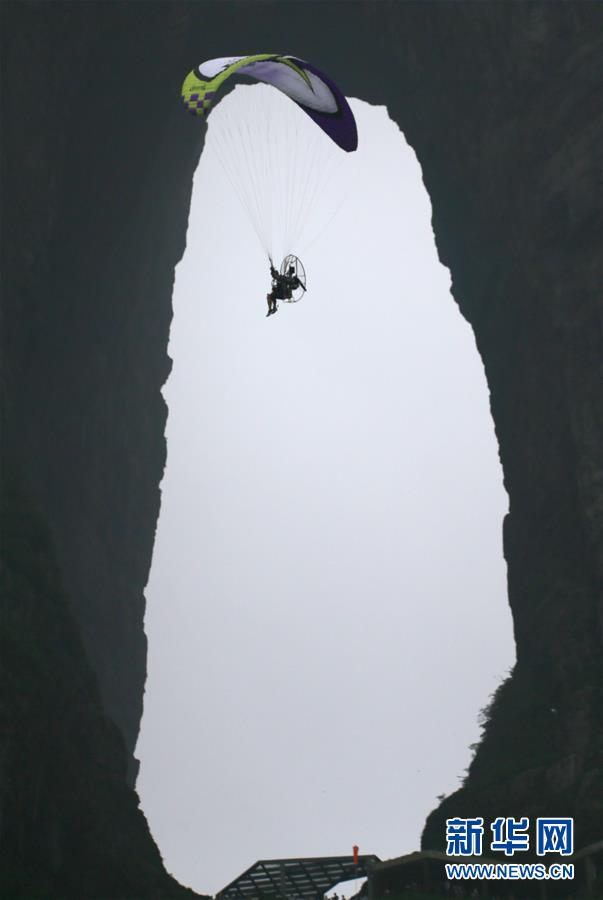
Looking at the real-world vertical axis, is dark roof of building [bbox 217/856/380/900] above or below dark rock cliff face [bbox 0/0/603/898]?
below

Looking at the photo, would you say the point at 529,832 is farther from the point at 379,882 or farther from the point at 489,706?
the point at 489,706

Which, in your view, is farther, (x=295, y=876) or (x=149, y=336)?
(x=149, y=336)

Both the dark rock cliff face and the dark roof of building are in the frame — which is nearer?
the dark roof of building

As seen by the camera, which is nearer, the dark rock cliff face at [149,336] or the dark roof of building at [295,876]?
the dark roof of building at [295,876]

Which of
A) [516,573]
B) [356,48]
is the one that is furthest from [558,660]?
[356,48]
